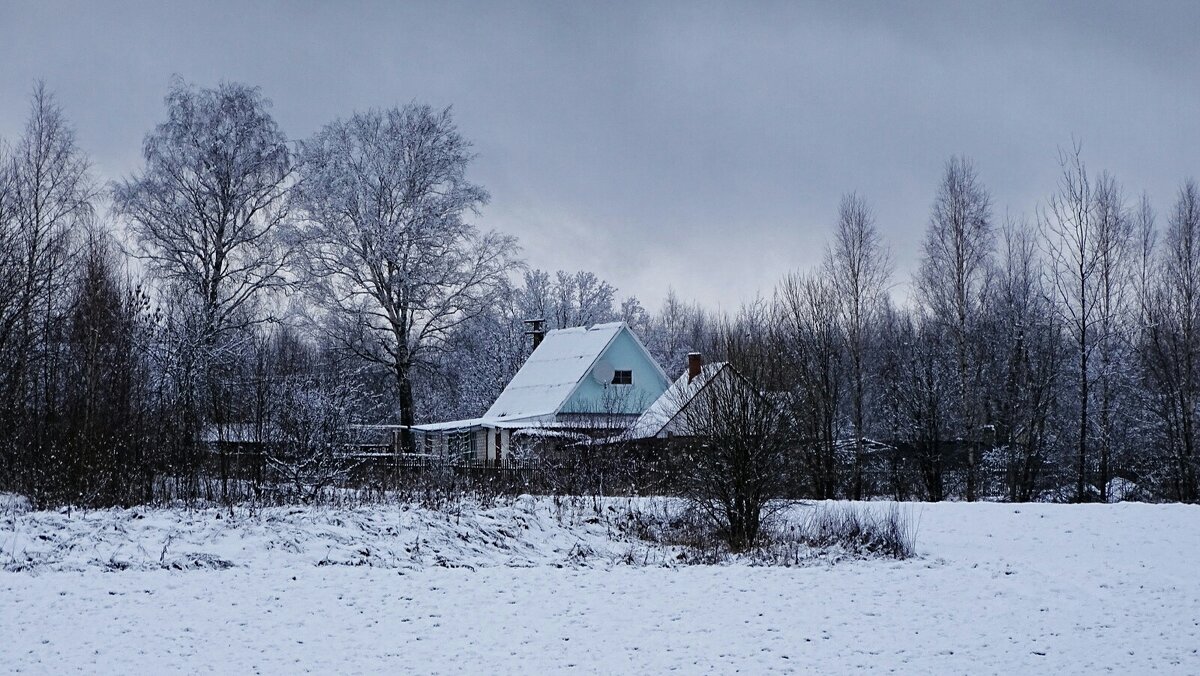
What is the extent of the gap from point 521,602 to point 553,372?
2530 centimetres

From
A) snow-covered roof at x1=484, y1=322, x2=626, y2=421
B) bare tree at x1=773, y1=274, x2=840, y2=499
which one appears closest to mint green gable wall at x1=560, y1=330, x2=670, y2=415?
snow-covered roof at x1=484, y1=322, x2=626, y2=421

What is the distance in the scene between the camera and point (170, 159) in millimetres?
30297

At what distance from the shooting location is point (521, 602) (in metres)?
9.66

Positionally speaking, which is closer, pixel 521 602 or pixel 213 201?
pixel 521 602

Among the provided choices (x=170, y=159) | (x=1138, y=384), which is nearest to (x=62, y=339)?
(x=170, y=159)

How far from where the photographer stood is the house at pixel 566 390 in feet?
107

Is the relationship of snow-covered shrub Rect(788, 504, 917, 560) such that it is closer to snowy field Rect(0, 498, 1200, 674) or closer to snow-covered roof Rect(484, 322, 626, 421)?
snowy field Rect(0, 498, 1200, 674)

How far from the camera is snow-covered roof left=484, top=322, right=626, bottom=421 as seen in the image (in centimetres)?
3322

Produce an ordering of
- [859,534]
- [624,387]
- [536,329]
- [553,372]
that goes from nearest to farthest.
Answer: [859,534] → [624,387] → [553,372] → [536,329]

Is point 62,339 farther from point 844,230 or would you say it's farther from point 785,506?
point 844,230

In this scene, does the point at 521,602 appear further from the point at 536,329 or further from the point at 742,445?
the point at 536,329

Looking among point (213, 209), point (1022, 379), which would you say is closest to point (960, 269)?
point (1022, 379)

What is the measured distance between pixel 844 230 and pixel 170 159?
21.6 m

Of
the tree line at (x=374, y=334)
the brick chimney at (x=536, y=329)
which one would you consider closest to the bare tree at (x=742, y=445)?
the tree line at (x=374, y=334)
